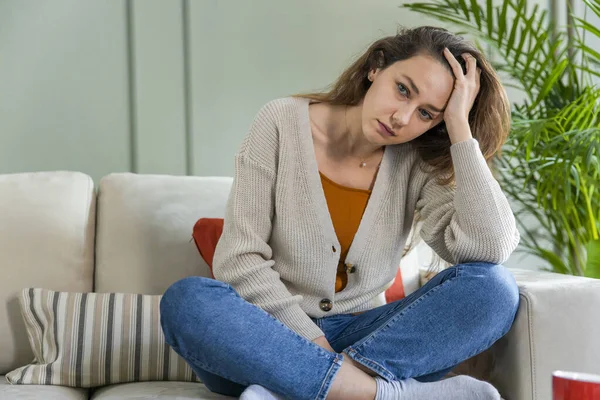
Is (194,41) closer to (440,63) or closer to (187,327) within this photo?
(440,63)

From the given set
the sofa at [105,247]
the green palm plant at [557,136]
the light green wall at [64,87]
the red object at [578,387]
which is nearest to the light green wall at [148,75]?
the light green wall at [64,87]

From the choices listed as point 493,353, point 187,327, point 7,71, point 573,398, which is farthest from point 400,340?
point 7,71

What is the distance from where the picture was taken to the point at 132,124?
2404 millimetres

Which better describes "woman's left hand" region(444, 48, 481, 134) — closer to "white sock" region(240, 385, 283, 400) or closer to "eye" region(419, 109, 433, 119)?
"eye" region(419, 109, 433, 119)

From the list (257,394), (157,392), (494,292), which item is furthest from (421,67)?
(157,392)

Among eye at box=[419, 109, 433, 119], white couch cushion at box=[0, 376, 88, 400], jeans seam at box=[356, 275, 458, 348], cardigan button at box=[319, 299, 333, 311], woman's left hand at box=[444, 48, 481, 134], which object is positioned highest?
woman's left hand at box=[444, 48, 481, 134]

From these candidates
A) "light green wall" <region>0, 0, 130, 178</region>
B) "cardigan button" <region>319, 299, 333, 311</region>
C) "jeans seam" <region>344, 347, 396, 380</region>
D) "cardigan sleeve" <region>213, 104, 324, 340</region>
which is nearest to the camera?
"jeans seam" <region>344, 347, 396, 380</region>

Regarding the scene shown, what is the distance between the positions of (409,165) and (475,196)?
24cm

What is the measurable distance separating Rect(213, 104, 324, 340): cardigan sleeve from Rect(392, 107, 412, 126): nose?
291 mm

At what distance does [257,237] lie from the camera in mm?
1599

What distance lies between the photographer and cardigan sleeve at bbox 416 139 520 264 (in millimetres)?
1556

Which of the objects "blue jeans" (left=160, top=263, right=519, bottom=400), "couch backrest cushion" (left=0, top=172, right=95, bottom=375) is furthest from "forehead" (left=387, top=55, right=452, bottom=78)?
"couch backrest cushion" (left=0, top=172, right=95, bottom=375)

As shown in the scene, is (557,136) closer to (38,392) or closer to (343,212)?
(343,212)

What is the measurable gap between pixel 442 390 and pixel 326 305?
1.17 ft
